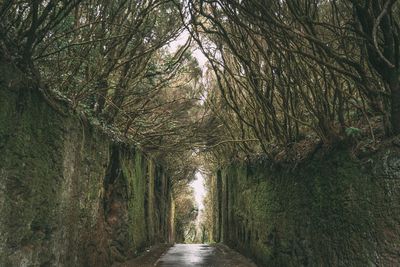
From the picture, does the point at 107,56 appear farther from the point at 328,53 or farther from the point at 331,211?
the point at 331,211

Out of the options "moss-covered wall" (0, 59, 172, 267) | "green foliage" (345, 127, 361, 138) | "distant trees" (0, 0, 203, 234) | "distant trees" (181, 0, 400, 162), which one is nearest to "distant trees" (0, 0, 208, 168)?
"distant trees" (0, 0, 203, 234)

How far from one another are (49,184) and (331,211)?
12.5 ft

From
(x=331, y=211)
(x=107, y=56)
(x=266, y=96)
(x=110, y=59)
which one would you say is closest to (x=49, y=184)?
(x=110, y=59)

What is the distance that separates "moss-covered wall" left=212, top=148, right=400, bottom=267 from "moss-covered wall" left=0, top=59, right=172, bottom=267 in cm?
370

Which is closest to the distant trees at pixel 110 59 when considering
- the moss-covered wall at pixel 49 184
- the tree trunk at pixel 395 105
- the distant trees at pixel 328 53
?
the moss-covered wall at pixel 49 184

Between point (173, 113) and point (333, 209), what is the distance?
8.52 metres

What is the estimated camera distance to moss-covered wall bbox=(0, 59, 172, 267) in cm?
433

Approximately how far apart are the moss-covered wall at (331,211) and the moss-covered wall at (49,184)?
3.70 m

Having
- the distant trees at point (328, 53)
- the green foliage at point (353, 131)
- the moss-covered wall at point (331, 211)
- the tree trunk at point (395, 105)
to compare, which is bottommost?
the moss-covered wall at point (331, 211)

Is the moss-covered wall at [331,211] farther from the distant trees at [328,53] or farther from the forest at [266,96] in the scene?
the distant trees at [328,53]

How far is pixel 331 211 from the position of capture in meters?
5.47

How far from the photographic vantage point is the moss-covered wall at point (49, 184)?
433 cm

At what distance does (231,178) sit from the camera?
16312 mm

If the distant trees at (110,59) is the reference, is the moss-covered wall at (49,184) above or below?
below
